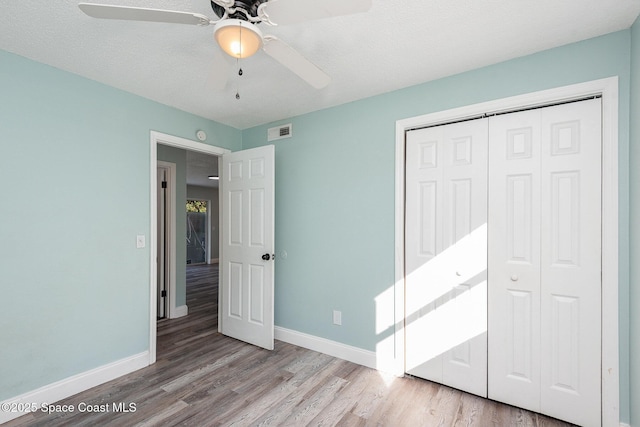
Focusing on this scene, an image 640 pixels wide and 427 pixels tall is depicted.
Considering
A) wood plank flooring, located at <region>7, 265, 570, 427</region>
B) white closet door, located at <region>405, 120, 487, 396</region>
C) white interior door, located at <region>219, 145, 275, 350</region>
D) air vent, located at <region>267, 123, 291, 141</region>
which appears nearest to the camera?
wood plank flooring, located at <region>7, 265, 570, 427</region>

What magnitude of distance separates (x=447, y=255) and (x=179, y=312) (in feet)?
11.9

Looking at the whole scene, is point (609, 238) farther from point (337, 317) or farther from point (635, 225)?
point (337, 317)

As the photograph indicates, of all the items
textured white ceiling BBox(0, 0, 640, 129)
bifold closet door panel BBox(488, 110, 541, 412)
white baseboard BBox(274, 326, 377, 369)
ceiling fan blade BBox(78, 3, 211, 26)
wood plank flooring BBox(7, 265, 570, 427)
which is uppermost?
textured white ceiling BBox(0, 0, 640, 129)

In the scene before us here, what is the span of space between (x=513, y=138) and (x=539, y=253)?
826mm

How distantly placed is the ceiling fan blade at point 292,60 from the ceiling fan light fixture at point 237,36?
0.10 m

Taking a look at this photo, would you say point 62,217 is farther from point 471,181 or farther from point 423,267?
point 471,181

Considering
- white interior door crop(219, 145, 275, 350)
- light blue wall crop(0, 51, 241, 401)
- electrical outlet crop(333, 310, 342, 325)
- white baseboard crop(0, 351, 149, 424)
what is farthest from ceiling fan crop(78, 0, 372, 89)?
white baseboard crop(0, 351, 149, 424)

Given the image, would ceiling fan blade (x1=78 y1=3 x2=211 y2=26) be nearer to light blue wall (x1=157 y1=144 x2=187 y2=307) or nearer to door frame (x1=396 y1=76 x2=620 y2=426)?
door frame (x1=396 y1=76 x2=620 y2=426)

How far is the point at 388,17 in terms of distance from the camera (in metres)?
1.69

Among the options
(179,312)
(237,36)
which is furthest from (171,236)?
(237,36)

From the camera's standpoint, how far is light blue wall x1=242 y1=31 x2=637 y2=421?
1.87 metres

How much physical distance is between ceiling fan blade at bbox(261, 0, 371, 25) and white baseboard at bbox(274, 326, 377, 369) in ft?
8.55

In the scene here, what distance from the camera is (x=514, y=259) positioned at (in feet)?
7.04

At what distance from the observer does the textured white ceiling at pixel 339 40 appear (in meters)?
1.63
